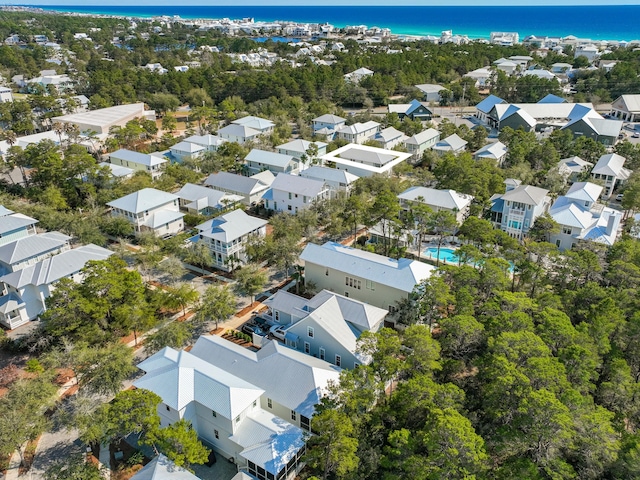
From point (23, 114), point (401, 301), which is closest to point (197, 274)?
point (401, 301)

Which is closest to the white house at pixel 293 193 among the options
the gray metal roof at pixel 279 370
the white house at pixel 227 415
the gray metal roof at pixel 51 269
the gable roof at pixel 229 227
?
the gable roof at pixel 229 227

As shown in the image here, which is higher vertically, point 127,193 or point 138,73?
point 138,73

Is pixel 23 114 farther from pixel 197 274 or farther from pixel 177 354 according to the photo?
pixel 177 354

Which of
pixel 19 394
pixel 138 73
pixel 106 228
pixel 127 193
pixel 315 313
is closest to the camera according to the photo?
pixel 19 394

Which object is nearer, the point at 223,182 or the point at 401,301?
the point at 401,301

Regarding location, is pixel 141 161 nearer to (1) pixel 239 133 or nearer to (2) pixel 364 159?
(1) pixel 239 133

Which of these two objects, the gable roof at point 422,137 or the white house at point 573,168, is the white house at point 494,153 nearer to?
the white house at point 573,168

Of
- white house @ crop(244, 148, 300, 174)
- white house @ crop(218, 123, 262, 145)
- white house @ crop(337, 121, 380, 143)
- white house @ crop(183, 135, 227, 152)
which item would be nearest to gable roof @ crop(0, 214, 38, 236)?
white house @ crop(244, 148, 300, 174)
